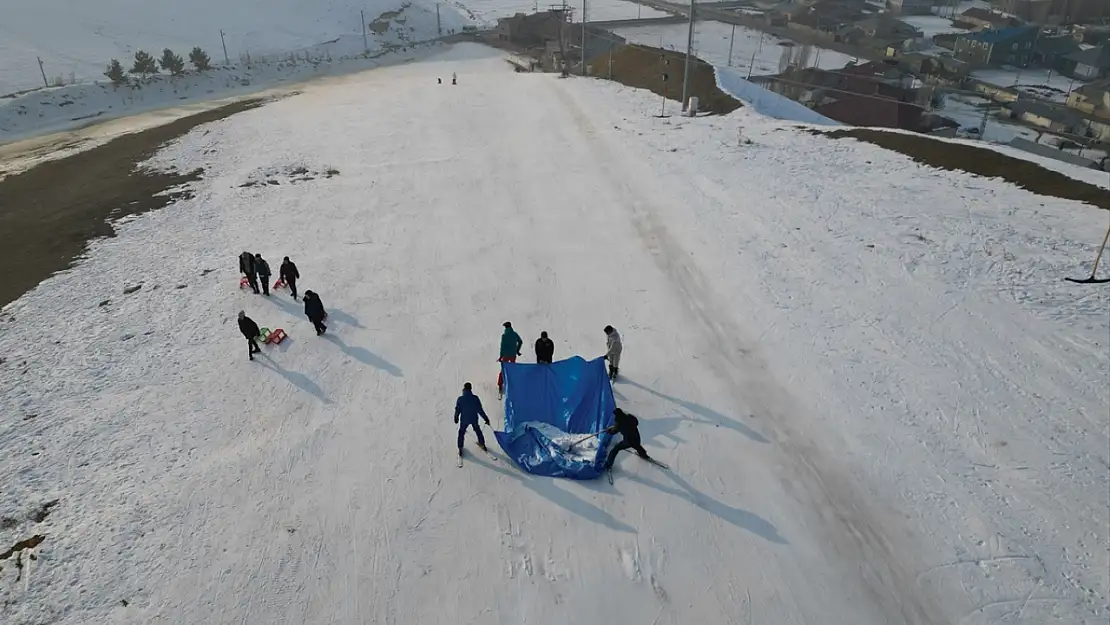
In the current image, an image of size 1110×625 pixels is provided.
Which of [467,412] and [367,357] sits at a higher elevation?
[467,412]

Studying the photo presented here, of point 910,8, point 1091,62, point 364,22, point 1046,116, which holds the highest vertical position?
point 910,8

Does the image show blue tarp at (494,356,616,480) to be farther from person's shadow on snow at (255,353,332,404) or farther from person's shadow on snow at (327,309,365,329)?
person's shadow on snow at (327,309,365,329)

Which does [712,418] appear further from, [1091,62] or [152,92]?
[1091,62]

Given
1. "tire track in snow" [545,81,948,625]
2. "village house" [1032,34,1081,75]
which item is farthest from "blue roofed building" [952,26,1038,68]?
"tire track in snow" [545,81,948,625]

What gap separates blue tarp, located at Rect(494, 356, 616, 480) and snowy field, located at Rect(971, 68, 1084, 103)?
65.5 metres

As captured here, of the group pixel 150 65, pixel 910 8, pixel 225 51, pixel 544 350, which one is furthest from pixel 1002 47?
pixel 150 65

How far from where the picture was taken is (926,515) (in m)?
9.41

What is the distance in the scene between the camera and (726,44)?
7494 cm

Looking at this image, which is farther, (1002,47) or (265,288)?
(1002,47)

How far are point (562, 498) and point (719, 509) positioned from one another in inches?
101

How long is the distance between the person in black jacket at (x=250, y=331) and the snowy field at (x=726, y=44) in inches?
2376

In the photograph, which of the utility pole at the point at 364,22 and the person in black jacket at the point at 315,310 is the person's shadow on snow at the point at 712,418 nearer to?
the person in black jacket at the point at 315,310

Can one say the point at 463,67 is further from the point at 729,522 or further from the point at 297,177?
the point at 729,522

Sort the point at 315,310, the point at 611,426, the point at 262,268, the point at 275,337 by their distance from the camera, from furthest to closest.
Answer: the point at 262,268 < the point at 275,337 < the point at 315,310 < the point at 611,426
